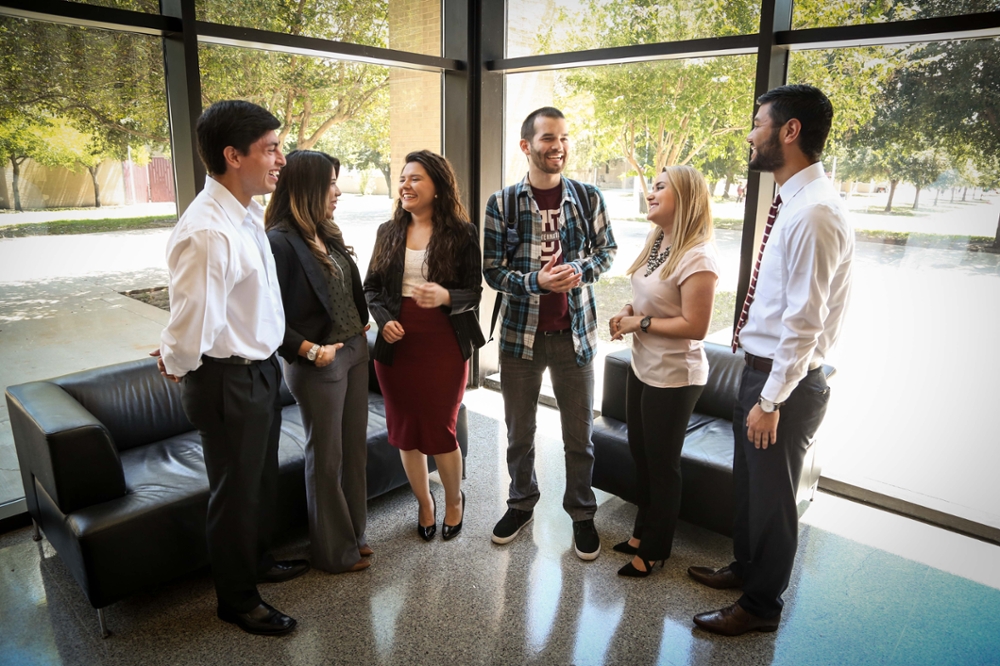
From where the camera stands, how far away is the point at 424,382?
10.3ft

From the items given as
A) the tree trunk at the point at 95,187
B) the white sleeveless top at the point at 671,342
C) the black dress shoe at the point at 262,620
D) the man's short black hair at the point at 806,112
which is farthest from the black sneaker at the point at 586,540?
the tree trunk at the point at 95,187

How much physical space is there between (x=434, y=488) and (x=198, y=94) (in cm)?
245

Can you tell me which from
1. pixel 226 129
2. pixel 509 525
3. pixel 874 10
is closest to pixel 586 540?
pixel 509 525

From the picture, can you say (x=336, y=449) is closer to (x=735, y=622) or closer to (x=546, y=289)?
(x=546, y=289)

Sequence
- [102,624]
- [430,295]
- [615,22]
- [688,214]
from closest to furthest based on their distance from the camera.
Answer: [102,624] → [688,214] → [430,295] → [615,22]

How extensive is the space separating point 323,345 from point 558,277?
996 mm

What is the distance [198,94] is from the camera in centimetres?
362

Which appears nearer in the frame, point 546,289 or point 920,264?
point 546,289

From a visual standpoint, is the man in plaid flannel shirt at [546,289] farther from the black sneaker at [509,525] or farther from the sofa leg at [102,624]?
the sofa leg at [102,624]

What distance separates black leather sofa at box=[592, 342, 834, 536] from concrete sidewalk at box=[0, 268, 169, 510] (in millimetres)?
2560

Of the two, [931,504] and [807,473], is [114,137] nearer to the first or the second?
[807,473]

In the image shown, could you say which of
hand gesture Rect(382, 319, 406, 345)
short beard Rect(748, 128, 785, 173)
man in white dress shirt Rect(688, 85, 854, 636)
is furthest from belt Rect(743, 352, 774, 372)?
hand gesture Rect(382, 319, 406, 345)

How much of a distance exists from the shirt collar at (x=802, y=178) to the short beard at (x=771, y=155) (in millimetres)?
74

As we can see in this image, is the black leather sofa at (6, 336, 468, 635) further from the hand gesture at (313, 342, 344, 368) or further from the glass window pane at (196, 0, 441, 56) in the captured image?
the glass window pane at (196, 0, 441, 56)
